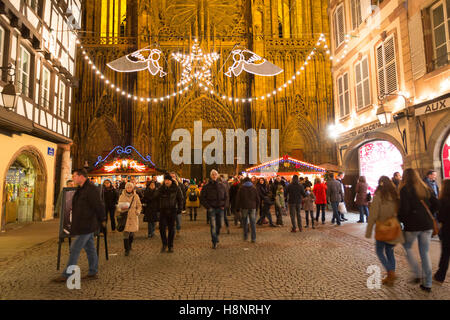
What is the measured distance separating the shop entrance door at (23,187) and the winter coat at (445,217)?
12.0 meters

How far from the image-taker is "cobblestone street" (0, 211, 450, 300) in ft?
10.8

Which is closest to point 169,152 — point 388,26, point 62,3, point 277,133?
point 277,133

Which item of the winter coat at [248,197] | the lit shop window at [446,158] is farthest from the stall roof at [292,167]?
the winter coat at [248,197]

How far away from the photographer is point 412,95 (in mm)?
7938

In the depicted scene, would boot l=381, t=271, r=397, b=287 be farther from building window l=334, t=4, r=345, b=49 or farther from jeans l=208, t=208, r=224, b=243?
building window l=334, t=4, r=345, b=49

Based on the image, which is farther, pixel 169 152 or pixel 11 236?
pixel 169 152

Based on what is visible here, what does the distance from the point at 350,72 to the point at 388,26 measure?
8.96 ft

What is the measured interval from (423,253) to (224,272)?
2513 millimetres

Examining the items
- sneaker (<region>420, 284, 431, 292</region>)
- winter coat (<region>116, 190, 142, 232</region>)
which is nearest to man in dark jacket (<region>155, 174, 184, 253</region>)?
winter coat (<region>116, 190, 142, 232</region>)

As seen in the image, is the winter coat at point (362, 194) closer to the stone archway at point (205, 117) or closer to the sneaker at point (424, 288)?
the sneaker at point (424, 288)

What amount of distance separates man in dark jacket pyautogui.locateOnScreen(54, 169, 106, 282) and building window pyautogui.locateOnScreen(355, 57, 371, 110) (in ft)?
32.6
